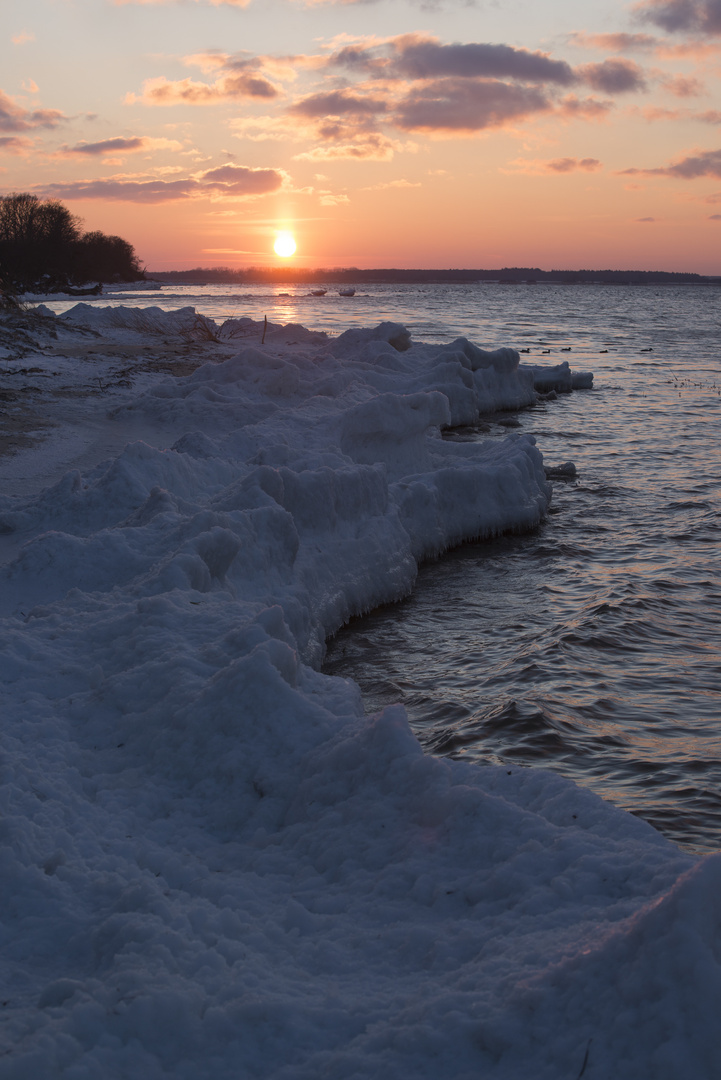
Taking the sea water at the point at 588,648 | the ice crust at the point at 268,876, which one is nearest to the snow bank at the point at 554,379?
the sea water at the point at 588,648

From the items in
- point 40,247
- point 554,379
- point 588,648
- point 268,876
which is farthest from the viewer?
point 40,247

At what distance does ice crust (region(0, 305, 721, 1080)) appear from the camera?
6.68 ft

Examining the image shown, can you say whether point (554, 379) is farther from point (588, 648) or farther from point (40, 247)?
point (40, 247)

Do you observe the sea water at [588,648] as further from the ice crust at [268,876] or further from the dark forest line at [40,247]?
the dark forest line at [40,247]

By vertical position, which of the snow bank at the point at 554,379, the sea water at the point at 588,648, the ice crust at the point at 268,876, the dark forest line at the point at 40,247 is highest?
the dark forest line at the point at 40,247

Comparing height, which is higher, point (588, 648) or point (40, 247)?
point (40, 247)

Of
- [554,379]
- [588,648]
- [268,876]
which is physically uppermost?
[554,379]

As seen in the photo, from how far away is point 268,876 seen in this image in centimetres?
293

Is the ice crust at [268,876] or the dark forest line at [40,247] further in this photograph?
the dark forest line at [40,247]

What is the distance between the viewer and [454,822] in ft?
9.64

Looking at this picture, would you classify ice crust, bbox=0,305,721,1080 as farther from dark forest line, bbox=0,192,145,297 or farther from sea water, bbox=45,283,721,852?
dark forest line, bbox=0,192,145,297

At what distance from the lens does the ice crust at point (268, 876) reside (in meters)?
2.04

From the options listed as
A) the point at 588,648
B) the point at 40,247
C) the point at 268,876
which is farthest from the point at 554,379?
the point at 40,247

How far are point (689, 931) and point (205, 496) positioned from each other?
6485 millimetres
